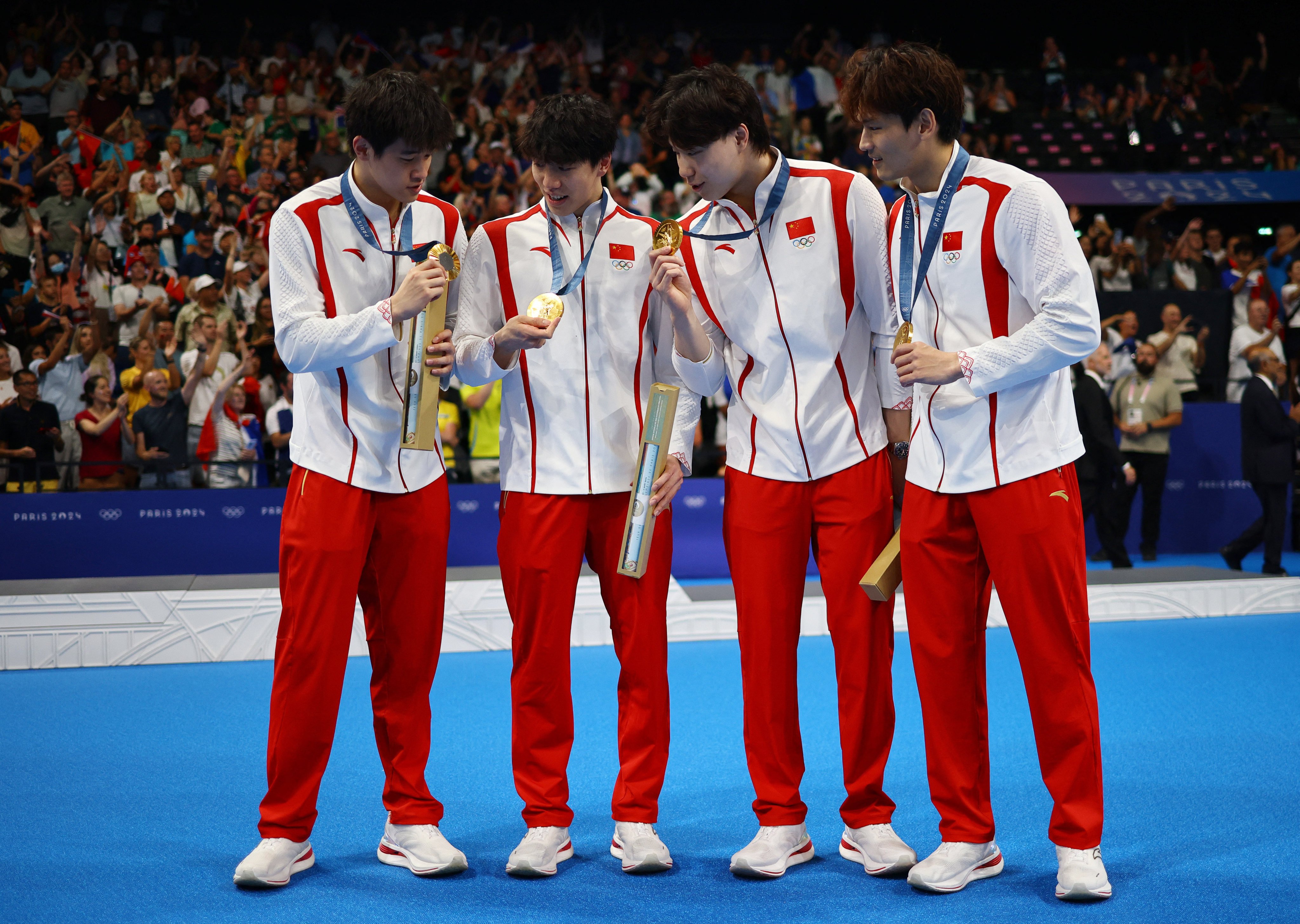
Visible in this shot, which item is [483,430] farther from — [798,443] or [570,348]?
[798,443]

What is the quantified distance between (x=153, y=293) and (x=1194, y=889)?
386 inches

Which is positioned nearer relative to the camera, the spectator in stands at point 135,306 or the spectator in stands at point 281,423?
the spectator in stands at point 281,423

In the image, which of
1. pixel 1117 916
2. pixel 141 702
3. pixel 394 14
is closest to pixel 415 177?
pixel 1117 916

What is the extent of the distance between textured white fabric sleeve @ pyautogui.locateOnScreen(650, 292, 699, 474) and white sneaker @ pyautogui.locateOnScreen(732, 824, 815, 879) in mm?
1102

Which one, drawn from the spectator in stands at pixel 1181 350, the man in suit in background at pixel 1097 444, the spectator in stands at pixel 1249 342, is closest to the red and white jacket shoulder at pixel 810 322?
the man in suit in background at pixel 1097 444

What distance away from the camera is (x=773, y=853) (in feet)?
10.9

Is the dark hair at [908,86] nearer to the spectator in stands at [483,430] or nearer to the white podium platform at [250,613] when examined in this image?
the white podium platform at [250,613]

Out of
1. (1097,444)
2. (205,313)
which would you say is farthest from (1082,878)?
(205,313)

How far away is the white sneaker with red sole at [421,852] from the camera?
335cm

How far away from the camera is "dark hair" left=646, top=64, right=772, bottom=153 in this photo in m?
3.19

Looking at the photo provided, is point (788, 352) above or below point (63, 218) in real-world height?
below

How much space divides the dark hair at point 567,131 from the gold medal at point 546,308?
0.40 meters

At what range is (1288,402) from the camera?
1101 centimetres

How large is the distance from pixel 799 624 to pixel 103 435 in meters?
7.29
